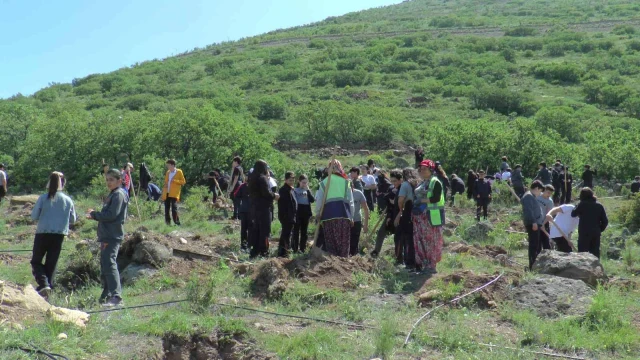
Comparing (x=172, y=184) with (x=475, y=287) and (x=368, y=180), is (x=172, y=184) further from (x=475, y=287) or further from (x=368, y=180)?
(x=475, y=287)

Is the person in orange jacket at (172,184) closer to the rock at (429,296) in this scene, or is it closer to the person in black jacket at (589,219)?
the rock at (429,296)

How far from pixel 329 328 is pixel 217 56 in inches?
2818

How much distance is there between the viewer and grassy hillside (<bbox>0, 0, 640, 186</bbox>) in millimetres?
24672

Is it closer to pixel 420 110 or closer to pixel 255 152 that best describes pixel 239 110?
pixel 420 110

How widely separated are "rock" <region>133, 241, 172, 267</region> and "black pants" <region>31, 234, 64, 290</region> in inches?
48.8

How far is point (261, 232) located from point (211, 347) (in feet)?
12.2

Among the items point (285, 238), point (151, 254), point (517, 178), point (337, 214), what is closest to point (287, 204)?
point (285, 238)

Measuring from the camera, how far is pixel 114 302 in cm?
779

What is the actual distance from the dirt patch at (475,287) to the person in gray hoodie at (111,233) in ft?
11.3

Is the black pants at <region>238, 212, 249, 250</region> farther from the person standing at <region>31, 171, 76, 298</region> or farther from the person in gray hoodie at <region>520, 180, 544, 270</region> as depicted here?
the person in gray hoodie at <region>520, 180, 544, 270</region>

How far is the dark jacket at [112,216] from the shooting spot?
7.92m

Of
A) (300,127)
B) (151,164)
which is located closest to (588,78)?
(300,127)

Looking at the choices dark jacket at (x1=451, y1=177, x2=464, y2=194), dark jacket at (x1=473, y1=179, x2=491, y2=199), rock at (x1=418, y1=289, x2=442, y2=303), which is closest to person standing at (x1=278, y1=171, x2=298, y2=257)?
rock at (x1=418, y1=289, x2=442, y2=303)

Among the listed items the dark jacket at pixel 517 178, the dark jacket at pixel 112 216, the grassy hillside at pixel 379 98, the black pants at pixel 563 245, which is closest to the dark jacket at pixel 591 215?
the black pants at pixel 563 245
